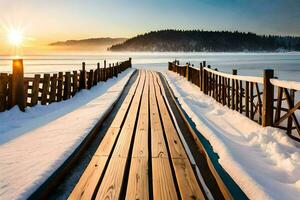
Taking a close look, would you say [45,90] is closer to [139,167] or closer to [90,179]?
[139,167]

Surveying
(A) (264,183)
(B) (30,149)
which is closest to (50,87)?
(B) (30,149)

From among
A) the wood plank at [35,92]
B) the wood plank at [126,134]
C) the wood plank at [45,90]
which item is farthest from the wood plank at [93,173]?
the wood plank at [45,90]

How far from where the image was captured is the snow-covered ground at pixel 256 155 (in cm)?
423

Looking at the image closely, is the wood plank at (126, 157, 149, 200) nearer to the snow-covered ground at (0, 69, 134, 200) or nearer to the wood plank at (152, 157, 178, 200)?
the wood plank at (152, 157, 178, 200)

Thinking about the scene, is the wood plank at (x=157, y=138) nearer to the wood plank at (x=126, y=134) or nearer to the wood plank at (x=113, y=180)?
the wood plank at (x=126, y=134)

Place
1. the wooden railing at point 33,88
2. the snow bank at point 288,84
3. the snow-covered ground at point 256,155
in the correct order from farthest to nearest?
the wooden railing at point 33,88, the snow bank at point 288,84, the snow-covered ground at point 256,155

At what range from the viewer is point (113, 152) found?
5797 mm

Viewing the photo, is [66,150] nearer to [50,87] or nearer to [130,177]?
[130,177]

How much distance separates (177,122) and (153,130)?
4.14ft

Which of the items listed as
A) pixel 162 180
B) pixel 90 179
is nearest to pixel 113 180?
pixel 90 179

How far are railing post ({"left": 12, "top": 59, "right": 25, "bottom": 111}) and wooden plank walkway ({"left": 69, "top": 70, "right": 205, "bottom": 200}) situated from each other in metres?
3.51

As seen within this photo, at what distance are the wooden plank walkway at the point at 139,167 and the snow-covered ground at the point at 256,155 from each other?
67 centimetres

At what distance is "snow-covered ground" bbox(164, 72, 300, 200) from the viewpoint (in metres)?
4.23

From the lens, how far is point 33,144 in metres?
6.18
